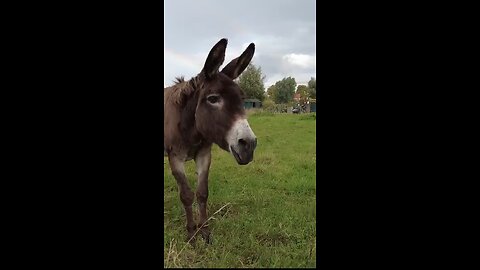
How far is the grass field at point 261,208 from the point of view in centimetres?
212

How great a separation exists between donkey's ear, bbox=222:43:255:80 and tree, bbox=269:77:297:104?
36 centimetres

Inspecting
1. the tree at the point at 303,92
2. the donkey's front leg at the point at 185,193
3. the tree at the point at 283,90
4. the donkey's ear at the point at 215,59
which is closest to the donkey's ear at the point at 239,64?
the donkey's ear at the point at 215,59

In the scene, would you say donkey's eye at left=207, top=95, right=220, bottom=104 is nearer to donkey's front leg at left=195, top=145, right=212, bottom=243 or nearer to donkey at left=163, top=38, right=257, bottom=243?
donkey at left=163, top=38, right=257, bottom=243

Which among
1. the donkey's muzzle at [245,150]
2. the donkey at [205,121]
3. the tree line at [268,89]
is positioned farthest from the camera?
the tree line at [268,89]

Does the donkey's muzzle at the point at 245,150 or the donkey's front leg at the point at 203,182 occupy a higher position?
the donkey's muzzle at the point at 245,150

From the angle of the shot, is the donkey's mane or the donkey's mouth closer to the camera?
the donkey's mouth

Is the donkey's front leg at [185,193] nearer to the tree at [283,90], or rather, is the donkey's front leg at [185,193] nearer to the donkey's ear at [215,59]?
the donkey's ear at [215,59]

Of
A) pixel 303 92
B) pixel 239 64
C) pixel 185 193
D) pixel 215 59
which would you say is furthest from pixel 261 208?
pixel 215 59

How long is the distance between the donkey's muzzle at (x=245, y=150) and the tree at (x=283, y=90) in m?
0.74

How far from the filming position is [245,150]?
2055 millimetres

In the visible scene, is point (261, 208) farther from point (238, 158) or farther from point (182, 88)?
point (182, 88)

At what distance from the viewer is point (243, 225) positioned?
2.79m

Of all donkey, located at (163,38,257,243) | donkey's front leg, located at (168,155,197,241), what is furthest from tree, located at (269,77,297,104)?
donkey's front leg, located at (168,155,197,241)

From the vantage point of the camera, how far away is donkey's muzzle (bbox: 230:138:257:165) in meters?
2.04
